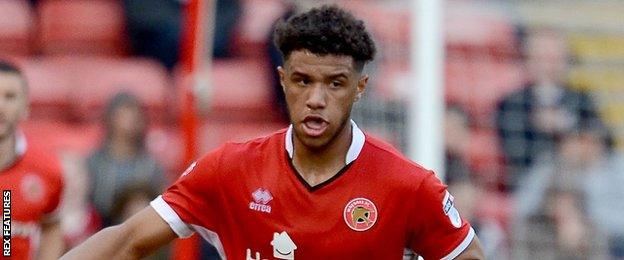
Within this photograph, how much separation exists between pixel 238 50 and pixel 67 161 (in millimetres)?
1712

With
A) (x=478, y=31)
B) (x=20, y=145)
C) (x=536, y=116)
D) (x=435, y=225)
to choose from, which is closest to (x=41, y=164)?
(x=20, y=145)

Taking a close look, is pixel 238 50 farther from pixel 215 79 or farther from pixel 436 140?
pixel 436 140

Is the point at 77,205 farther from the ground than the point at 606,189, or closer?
closer

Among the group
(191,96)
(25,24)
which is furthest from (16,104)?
(25,24)

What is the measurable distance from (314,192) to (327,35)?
520mm

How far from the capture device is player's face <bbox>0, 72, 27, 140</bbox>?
21.5ft

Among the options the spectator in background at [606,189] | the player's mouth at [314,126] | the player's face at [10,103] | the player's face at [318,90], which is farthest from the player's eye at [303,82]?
the spectator in background at [606,189]

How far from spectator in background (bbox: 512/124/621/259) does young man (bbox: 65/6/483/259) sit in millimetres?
4646

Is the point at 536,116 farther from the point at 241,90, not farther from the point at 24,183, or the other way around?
the point at 24,183

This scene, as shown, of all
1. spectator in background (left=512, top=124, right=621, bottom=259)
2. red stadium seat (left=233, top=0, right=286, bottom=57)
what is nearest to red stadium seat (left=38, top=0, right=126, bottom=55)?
red stadium seat (left=233, top=0, right=286, bottom=57)

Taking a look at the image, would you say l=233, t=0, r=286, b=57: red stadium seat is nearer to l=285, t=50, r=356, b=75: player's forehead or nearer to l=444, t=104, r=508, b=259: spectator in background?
l=444, t=104, r=508, b=259: spectator in background

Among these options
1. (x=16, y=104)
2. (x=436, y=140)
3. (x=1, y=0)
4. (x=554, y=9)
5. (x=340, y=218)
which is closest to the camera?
(x=340, y=218)

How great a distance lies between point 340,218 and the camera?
15.3 feet
